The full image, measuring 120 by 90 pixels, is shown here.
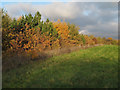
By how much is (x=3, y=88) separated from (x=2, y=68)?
6.24 metres

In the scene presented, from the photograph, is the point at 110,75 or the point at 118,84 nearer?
the point at 118,84

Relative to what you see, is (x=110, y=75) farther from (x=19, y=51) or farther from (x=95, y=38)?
(x=95, y=38)

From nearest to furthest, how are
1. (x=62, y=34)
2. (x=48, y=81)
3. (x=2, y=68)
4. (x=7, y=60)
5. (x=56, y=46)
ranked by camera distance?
(x=48, y=81) < (x=2, y=68) < (x=7, y=60) < (x=56, y=46) < (x=62, y=34)

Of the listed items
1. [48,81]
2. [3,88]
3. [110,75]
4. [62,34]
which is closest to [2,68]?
[3,88]

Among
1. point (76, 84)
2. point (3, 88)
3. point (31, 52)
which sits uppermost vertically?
point (31, 52)

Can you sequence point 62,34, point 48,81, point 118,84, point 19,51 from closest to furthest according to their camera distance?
point 118,84 → point 48,81 → point 19,51 → point 62,34

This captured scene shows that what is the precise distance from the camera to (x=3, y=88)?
6.82 m

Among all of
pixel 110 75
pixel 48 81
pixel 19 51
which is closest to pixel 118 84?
pixel 110 75

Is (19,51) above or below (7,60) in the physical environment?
above

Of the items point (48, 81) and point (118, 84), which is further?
point (48, 81)

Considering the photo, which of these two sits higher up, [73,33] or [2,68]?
[73,33]

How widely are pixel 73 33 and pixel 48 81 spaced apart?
2737 cm

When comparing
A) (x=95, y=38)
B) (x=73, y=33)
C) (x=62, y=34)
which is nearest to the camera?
(x=62, y=34)

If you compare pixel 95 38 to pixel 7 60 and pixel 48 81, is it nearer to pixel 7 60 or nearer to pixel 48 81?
pixel 7 60
